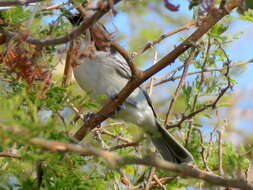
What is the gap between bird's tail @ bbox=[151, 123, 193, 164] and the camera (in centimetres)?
352

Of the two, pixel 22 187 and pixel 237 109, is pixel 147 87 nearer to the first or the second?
pixel 237 109

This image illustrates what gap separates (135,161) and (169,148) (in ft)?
6.93

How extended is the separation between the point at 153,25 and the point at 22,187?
10.9 feet

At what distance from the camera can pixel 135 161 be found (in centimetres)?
169

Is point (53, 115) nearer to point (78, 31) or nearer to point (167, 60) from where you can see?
point (167, 60)

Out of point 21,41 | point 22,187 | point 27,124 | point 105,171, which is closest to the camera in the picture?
point 27,124

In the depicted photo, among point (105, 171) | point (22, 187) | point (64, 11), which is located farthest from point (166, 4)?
point (105, 171)

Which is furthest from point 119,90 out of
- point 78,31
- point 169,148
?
point 78,31

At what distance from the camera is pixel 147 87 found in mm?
3998

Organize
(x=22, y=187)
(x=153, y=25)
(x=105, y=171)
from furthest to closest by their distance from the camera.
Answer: (x=153, y=25) < (x=105, y=171) < (x=22, y=187)

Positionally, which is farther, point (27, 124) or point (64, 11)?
point (64, 11)

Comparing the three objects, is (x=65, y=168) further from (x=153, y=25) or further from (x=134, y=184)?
(x=153, y=25)

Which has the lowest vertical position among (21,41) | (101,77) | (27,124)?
(101,77)

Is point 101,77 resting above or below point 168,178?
above
